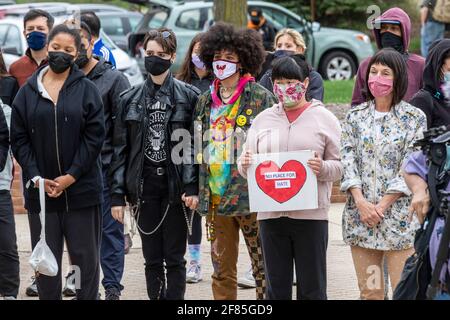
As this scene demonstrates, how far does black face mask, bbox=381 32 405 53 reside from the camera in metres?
8.37

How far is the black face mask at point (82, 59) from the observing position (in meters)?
8.23

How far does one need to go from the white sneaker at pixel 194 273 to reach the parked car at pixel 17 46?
388 inches

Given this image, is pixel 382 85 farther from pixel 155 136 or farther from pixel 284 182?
pixel 155 136

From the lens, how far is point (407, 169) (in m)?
5.85

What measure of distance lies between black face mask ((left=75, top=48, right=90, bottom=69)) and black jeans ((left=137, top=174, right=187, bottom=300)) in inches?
50.1

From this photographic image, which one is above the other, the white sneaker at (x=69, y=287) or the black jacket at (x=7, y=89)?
the black jacket at (x=7, y=89)

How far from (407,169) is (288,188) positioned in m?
1.08

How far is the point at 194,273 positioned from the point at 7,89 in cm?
217

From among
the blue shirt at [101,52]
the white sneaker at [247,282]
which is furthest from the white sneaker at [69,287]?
the blue shirt at [101,52]

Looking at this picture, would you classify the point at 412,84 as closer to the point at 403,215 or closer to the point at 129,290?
the point at 403,215

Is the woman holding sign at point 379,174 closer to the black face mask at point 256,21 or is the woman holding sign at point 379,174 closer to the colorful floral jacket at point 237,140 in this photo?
the colorful floral jacket at point 237,140

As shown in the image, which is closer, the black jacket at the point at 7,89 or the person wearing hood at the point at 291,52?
the black jacket at the point at 7,89

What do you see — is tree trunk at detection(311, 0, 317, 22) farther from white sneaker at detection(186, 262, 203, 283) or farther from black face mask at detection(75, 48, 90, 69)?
black face mask at detection(75, 48, 90, 69)
